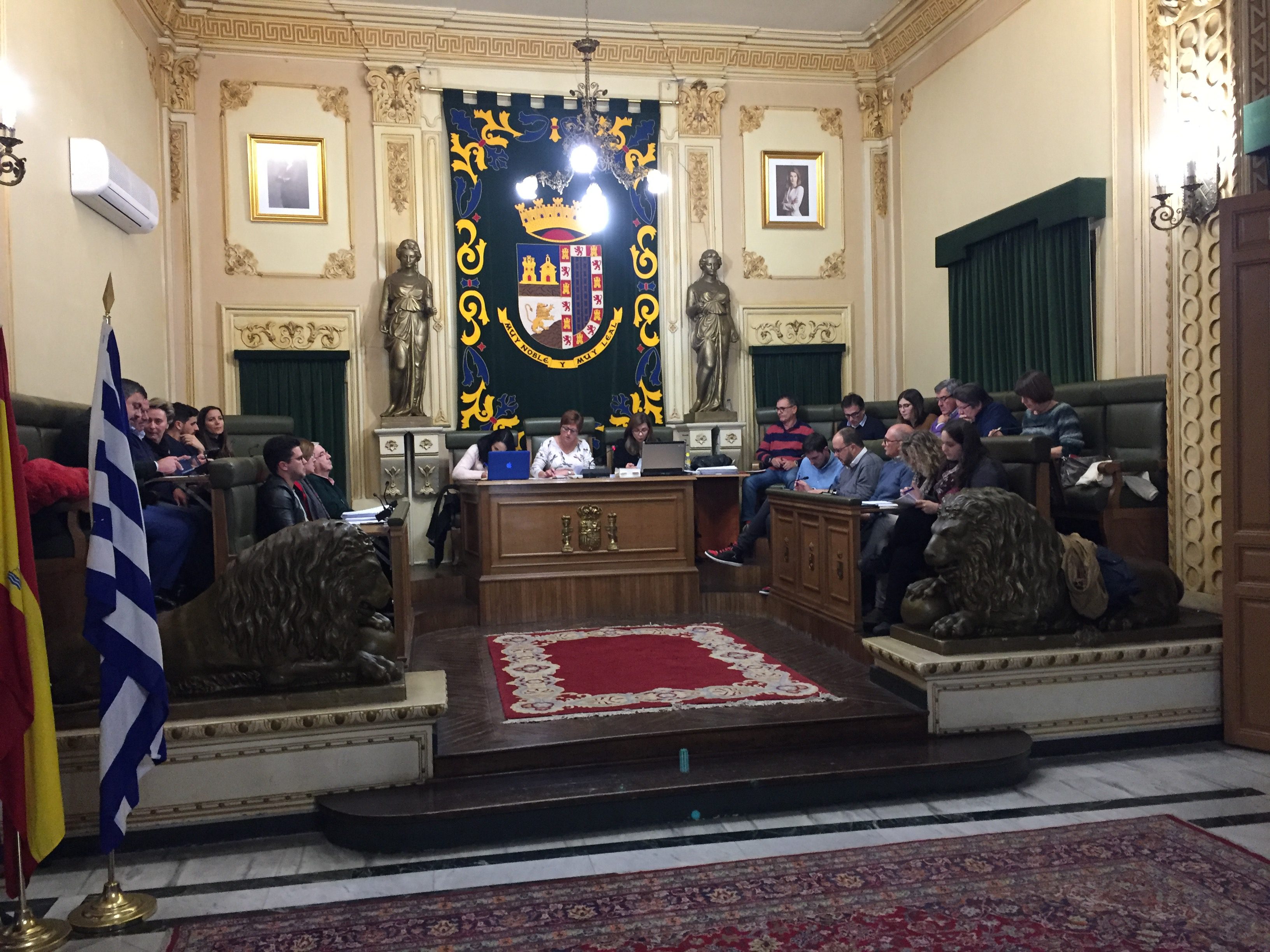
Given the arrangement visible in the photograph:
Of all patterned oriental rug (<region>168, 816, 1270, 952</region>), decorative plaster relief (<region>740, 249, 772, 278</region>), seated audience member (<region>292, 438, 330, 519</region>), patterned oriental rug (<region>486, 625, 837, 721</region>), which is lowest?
patterned oriental rug (<region>168, 816, 1270, 952</region>)

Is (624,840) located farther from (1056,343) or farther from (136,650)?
(1056,343)

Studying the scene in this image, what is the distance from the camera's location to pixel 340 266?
27.8 feet

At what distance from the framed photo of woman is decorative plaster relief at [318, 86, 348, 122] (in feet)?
12.6

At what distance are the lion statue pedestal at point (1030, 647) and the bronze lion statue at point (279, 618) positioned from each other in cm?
223

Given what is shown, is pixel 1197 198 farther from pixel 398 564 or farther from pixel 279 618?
pixel 279 618

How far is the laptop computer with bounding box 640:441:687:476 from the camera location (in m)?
6.65

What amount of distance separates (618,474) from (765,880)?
13.2 feet

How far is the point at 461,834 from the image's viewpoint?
10.6ft

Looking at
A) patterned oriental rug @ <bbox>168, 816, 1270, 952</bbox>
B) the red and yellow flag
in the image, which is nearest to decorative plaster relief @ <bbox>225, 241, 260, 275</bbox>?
the red and yellow flag

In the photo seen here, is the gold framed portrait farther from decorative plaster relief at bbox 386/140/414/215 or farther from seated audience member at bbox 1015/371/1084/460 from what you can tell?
seated audience member at bbox 1015/371/1084/460

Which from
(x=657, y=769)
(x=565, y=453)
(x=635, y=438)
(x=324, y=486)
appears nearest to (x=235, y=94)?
(x=565, y=453)

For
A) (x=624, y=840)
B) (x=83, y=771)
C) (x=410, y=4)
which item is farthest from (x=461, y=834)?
(x=410, y=4)

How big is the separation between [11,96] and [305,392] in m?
4.10

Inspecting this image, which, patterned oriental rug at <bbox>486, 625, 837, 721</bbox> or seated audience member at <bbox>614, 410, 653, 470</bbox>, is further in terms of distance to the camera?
seated audience member at <bbox>614, 410, 653, 470</bbox>
